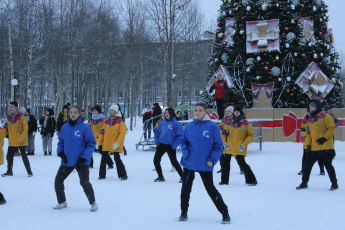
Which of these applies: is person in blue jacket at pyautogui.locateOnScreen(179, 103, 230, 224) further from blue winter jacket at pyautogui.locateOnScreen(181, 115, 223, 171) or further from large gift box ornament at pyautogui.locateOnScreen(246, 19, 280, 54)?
large gift box ornament at pyautogui.locateOnScreen(246, 19, 280, 54)

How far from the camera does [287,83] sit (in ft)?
65.5

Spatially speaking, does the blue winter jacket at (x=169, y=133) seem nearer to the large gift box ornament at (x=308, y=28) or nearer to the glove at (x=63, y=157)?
the glove at (x=63, y=157)

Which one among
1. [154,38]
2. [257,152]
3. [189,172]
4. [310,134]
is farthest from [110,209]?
[154,38]

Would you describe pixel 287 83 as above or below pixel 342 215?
above

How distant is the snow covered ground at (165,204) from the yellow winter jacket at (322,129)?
874 mm

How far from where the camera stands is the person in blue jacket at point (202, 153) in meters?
5.73

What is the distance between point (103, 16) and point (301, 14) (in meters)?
19.8

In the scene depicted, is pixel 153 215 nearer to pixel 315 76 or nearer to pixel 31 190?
pixel 31 190

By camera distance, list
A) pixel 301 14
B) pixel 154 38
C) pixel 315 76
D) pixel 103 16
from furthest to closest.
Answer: pixel 154 38 → pixel 103 16 → pixel 301 14 → pixel 315 76

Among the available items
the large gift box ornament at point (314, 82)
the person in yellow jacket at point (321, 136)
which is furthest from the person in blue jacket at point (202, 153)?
the large gift box ornament at point (314, 82)

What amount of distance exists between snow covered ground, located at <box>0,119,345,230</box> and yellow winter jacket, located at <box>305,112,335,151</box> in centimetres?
87

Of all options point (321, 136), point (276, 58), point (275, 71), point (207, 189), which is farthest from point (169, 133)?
point (276, 58)

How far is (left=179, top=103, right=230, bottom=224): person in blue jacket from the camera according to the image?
5.73 meters

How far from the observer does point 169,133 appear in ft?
31.4
